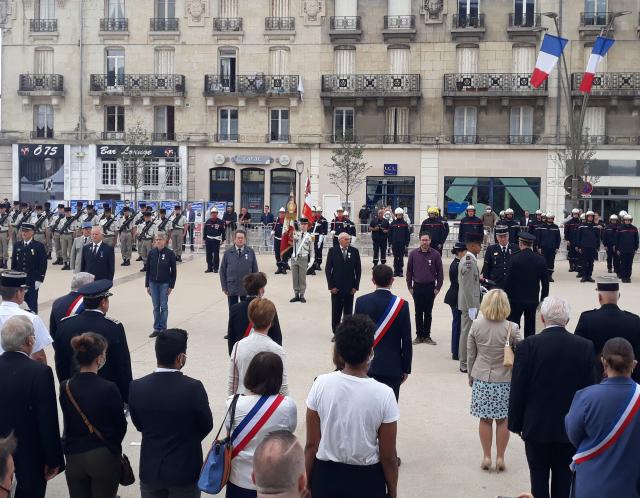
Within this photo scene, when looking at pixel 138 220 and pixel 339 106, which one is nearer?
pixel 138 220

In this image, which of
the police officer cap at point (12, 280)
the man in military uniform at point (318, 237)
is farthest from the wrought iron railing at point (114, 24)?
the police officer cap at point (12, 280)

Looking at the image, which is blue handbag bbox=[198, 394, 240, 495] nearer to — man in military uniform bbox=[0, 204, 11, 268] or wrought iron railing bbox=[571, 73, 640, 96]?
man in military uniform bbox=[0, 204, 11, 268]

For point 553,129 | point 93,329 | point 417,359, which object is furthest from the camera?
→ point 553,129

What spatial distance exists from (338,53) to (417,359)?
3388 cm

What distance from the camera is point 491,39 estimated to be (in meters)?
43.8

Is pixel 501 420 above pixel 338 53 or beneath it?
beneath

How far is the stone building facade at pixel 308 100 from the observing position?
1719 inches

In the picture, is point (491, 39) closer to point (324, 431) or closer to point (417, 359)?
point (417, 359)

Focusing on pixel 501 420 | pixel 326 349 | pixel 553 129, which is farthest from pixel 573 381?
pixel 553 129

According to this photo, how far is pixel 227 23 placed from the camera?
147ft

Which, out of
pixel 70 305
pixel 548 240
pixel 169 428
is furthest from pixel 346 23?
pixel 169 428

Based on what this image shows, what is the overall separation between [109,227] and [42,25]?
23.6 meters

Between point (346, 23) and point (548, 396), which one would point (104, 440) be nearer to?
point (548, 396)

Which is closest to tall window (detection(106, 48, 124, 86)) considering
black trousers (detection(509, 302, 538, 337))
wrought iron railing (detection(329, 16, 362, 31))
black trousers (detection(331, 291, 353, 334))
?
wrought iron railing (detection(329, 16, 362, 31))
